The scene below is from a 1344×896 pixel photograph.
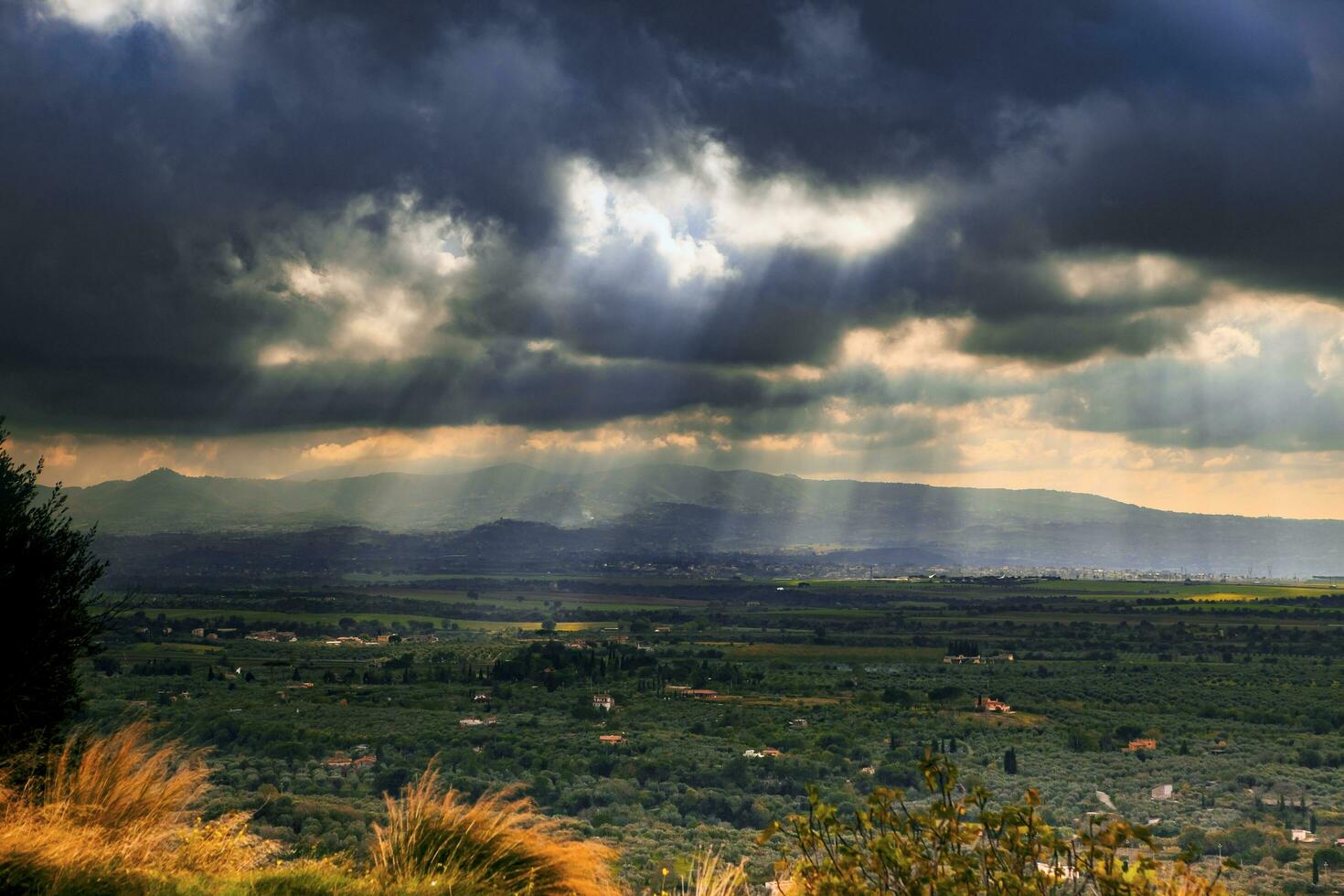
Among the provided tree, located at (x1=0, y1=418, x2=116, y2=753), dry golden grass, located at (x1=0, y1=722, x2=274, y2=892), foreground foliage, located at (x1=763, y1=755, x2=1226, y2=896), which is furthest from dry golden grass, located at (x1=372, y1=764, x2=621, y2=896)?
tree, located at (x1=0, y1=418, x2=116, y2=753)

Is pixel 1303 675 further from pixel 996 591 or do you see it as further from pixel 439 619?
pixel 996 591

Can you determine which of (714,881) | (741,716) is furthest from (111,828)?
(741,716)

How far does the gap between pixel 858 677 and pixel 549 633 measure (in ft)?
147

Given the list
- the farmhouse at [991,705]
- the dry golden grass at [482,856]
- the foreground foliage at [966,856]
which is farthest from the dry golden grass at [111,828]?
the farmhouse at [991,705]

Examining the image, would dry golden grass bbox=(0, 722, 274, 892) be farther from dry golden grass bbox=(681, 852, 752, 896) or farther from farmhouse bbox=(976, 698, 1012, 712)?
farmhouse bbox=(976, 698, 1012, 712)

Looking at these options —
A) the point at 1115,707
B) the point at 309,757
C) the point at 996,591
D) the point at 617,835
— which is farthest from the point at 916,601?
the point at 617,835

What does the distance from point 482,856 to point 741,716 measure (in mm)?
59148

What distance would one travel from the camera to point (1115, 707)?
70.9 m

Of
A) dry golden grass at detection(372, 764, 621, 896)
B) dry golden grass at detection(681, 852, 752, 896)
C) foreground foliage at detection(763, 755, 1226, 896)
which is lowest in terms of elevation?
dry golden grass at detection(372, 764, 621, 896)

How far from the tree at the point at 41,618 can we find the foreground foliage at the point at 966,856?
A: 1021 centimetres

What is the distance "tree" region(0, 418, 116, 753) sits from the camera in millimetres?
12430

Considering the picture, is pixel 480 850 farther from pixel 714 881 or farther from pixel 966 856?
pixel 966 856

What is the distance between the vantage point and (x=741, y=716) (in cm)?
6619

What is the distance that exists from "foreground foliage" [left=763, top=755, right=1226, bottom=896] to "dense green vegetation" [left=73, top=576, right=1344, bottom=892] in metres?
0.31
